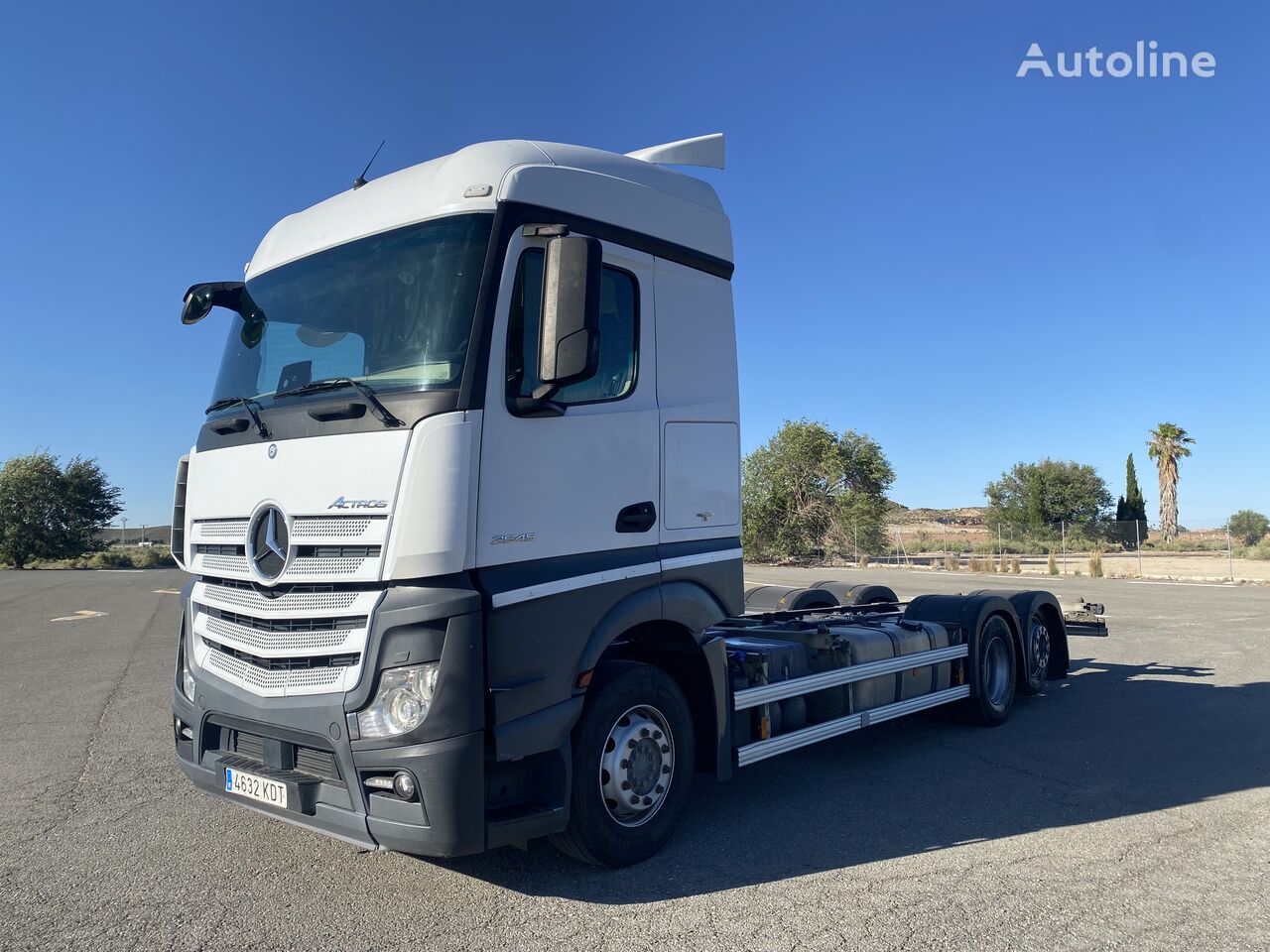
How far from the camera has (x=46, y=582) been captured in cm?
2853

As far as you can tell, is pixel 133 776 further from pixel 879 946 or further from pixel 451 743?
pixel 879 946

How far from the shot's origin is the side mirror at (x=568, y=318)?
381cm

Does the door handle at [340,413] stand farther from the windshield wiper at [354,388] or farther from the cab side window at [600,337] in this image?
the cab side window at [600,337]

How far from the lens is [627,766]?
14.4ft

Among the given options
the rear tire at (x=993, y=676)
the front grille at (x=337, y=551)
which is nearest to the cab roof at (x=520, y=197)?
the front grille at (x=337, y=551)

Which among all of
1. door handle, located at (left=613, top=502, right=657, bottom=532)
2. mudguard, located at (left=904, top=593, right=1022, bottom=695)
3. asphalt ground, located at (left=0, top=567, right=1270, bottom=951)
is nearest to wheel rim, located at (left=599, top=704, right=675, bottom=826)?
asphalt ground, located at (left=0, top=567, right=1270, bottom=951)

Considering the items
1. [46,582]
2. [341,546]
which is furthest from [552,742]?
[46,582]

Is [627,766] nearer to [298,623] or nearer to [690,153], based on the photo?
[298,623]

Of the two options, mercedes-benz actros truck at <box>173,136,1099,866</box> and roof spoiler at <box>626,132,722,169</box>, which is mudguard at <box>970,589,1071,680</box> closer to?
mercedes-benz actros truck at <box>173,136,1099,866</box>

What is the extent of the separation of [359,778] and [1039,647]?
24.6 feet

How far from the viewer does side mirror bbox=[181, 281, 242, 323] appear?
520 centimetres

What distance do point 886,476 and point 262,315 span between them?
41.8 meters

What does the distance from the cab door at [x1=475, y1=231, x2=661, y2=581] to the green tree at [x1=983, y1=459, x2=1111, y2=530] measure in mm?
57621

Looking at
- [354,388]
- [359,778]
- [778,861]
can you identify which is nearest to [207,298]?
[354,388]
